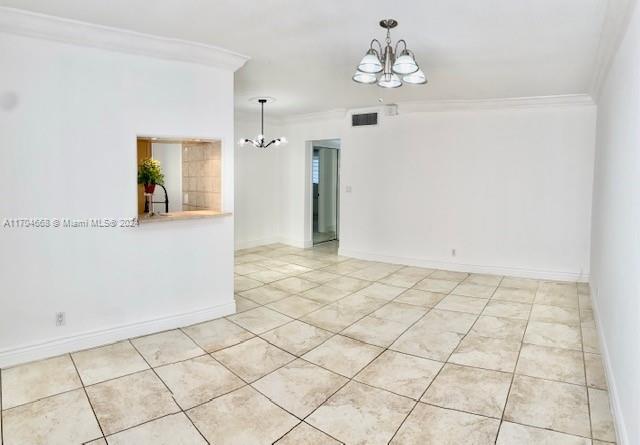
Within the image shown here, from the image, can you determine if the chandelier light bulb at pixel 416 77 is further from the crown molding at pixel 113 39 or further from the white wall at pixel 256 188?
the white wall at pixel 256 188

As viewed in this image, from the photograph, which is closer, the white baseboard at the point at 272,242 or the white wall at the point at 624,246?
the white wall at the point at 624,246

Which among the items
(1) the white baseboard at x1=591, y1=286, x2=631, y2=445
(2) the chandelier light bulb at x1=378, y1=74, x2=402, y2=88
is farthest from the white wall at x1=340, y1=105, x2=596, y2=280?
(2) the chandelier light bulb at x1=378, y1=74, x2=402, y2=88

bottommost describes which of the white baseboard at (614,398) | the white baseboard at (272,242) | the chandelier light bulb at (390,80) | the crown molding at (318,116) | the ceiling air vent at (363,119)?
the white baseboard at (614,398)

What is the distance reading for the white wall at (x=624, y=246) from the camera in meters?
1.89

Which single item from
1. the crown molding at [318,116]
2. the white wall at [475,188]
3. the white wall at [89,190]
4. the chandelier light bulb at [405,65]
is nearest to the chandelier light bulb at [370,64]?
the chandelier light bulb at [405,65]

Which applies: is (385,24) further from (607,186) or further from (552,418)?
(552,418)

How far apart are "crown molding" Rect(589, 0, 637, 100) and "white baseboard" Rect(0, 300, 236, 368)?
155 inches

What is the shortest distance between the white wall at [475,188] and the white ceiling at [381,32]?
0.94 metres

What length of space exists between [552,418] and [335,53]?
3.29 m

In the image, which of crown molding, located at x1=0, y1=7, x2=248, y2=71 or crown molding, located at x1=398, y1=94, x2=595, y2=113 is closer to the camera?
crown molding, located at x1=0, y1=7, x2=248, y2=71

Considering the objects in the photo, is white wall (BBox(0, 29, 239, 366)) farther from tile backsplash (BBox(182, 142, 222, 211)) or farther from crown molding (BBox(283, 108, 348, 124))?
crown molding (BBox(283, 108, 348, 124))

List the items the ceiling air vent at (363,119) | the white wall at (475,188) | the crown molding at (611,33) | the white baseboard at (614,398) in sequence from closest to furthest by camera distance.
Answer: the white baseboard at (614,398) < the crown molding at (611,33) < the white wall at (475,188) < the ceiling air vent at (363,119)

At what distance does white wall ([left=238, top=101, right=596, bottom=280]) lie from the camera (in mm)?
5180

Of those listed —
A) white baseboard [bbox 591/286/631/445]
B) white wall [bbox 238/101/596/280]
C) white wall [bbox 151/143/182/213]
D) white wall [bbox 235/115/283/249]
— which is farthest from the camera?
white wall [bbox 235/115/283/249]
